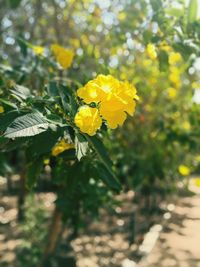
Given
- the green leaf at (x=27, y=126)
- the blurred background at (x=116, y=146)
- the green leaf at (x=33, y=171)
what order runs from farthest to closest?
the blurred background at (x=116, y=146), the green leaf at (x=33, y=171), the green leaf at (x=27, y=126)

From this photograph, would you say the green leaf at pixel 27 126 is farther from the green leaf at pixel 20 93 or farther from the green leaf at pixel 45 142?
the green leaf at pixel 20 93

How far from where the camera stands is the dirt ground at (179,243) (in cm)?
452

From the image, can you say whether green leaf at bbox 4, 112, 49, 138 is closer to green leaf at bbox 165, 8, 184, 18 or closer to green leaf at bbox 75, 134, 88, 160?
green leaf at bbox 75, 134, 88, 160

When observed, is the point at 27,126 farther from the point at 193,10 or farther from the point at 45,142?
the point at 193,10

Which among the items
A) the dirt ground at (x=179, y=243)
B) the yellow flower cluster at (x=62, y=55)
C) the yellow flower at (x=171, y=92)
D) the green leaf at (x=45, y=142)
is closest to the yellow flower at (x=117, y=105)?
the green leaf at (x=45, y=142)

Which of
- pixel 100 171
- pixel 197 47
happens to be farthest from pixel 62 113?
pixel 197 47

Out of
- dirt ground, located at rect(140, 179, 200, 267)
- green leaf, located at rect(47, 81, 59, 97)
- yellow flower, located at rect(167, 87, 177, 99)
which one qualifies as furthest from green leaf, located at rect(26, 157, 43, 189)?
yellow flower, located at rect(167, 87, 177, 99)

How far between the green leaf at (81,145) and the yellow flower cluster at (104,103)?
0.02m

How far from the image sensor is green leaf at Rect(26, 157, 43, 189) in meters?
1.60

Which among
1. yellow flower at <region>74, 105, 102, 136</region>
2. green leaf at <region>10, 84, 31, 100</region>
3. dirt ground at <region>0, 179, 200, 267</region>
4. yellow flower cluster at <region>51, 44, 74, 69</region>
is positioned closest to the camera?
yellow flower at <region>74, 105, 102, 136</region>

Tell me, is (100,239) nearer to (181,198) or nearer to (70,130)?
(181,198)

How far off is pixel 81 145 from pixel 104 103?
147 millimetres

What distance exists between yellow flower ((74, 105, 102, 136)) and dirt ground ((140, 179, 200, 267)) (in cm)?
324

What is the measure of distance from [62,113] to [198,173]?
11.3m
